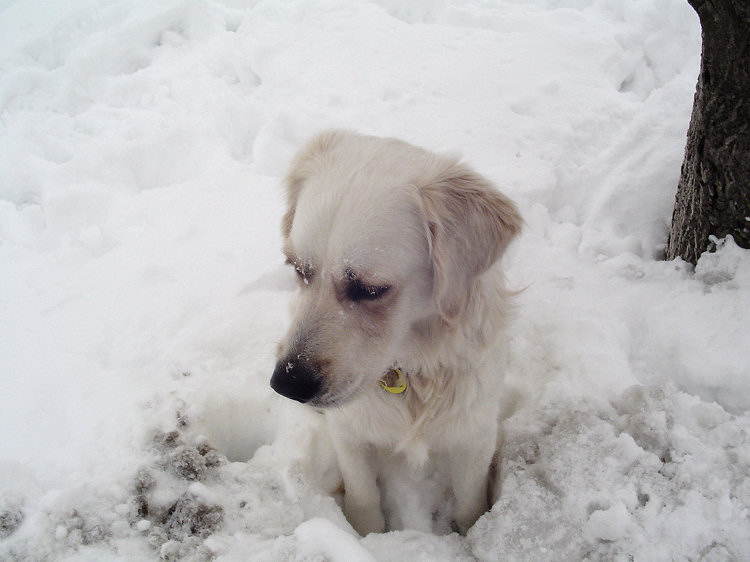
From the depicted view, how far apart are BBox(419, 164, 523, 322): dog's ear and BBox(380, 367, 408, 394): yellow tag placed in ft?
1.27

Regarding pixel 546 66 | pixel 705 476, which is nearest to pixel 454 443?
pixel 705 476

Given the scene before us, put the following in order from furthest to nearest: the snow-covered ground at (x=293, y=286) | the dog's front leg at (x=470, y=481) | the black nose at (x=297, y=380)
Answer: the dog's front leg at (x=470, y=481)
the snow-covered ground at (x=293, y=286)
the black nose at (x=297, y=380)

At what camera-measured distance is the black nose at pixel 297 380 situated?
165 centimetres

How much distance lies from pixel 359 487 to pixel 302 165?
139cm

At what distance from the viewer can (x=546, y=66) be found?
469 centimetres

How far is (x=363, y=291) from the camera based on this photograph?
1.75m

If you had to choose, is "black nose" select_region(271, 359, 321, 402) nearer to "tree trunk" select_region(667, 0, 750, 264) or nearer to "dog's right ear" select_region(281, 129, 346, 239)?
"dog's right ear" select_region(281, 129, 346, 239)

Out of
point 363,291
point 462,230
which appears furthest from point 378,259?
point 462,230

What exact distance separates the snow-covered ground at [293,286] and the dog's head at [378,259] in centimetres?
68

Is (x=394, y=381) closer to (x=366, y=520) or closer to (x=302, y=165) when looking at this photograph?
(x=366, y=520)

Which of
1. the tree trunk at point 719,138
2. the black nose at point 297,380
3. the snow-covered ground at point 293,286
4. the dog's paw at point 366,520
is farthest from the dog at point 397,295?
the tree trunk at point 719,138

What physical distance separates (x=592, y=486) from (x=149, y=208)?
3.26 metres

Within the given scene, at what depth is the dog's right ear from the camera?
2.11 meters

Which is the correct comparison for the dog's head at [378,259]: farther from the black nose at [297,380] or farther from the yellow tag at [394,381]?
the yellow tag at [394,381]
